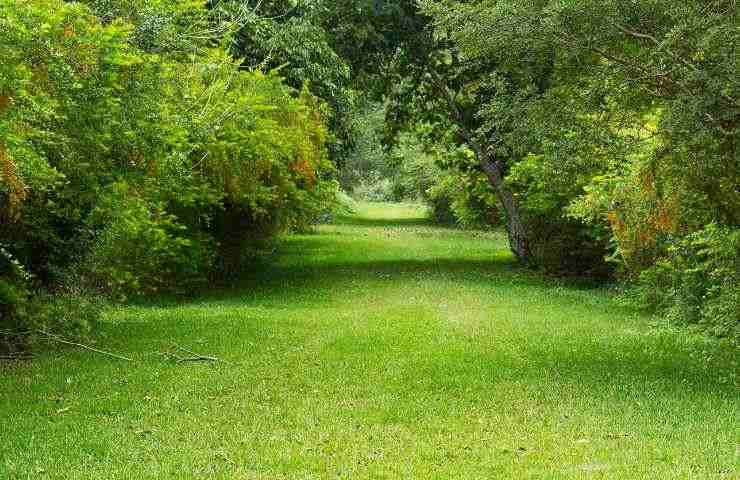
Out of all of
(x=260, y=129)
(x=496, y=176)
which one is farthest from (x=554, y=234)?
(x=260, y=129)

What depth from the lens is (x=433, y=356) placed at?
12.7 meters

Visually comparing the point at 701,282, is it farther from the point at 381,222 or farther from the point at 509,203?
the point at 381,222

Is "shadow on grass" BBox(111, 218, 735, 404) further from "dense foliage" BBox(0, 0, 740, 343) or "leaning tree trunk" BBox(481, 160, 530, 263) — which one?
"leaning tree trunk" BBox(481, 160, 530, 263)

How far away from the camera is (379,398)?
32.3 ft

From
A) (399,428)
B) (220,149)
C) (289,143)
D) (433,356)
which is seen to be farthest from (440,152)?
(399,428)

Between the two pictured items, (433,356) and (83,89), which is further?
(433,356)

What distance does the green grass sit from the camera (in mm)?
7379

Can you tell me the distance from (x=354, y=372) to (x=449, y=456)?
4113mm

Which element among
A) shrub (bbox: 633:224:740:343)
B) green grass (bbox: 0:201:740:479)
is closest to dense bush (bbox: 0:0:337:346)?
green grass (bbox: 0:201:740:479)

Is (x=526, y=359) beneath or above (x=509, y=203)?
beneath

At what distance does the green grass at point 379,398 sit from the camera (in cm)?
738

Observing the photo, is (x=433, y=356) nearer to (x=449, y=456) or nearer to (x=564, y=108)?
(x=564, y=108)

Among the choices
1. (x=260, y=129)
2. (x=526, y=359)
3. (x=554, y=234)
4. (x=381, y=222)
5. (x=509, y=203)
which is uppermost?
(x=260, y=129)

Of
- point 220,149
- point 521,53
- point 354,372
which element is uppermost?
point 521,53
